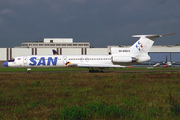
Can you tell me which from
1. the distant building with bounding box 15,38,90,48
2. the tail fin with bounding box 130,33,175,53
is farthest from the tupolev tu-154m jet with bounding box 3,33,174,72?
the distant building with bounding box 15,38,90,48

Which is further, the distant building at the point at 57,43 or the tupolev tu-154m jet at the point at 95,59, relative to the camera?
the distant building at the point at 57,43

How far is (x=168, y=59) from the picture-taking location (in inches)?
2697

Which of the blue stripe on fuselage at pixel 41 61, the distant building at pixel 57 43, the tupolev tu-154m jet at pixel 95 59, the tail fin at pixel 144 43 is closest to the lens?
the tail fin at pixel 144 43

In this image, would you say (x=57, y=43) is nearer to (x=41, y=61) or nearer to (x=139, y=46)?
(x=41, y=61)

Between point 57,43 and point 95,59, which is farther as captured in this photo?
point 57,43

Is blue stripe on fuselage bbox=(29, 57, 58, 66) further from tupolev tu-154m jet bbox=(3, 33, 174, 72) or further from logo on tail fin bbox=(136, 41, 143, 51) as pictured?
logo on tail fin bbox=(136, 41, 143, 51)

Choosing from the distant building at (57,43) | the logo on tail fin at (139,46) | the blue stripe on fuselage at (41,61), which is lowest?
the blue stripe on fuselage at (41,61)

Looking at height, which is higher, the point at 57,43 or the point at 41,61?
the point at 57,43

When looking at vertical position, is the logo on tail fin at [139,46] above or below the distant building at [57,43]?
below

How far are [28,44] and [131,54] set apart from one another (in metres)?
90.7

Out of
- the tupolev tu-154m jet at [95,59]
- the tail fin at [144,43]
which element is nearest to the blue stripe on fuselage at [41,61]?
the tupolev tu-154m jet at [95,59]

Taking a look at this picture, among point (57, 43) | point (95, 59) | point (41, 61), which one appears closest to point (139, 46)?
point (95, 59)

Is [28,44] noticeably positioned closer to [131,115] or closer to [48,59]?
[48,59]

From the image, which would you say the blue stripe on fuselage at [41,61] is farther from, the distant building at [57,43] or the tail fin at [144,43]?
the distant building at [57,43]
